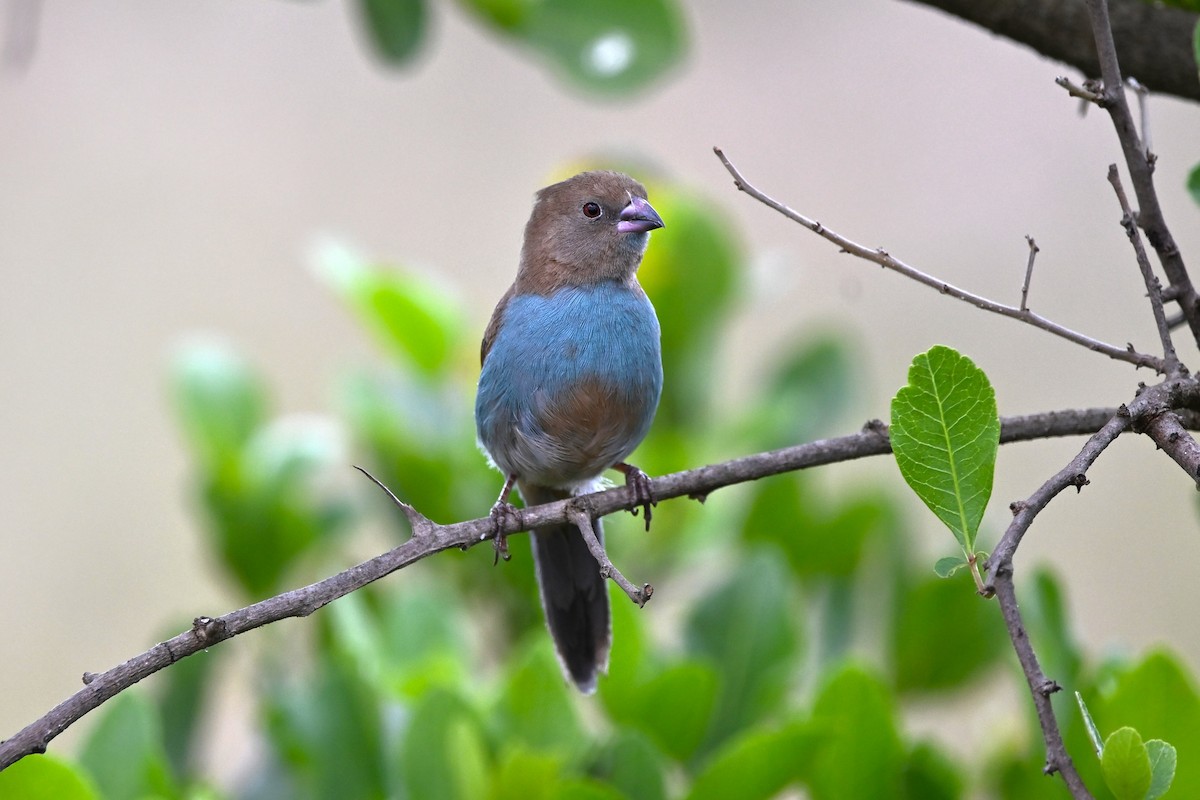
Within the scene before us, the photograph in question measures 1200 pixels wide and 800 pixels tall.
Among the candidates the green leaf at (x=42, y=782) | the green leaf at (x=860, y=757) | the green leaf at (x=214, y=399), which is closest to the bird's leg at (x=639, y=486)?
the green leaf at (x=860, y=757)

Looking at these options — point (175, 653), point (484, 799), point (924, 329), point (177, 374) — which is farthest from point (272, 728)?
point (924, 329)

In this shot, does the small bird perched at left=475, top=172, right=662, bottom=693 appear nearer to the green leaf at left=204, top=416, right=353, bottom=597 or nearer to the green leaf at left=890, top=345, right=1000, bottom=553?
the green leaf at left=890, top=345, right=1000, bottom=553

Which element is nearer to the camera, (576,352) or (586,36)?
(576,352)

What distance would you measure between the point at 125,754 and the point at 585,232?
54.2 inches

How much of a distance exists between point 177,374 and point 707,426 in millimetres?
1660

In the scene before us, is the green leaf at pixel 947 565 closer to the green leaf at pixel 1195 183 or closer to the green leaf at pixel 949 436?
the green leaf at pixel 949 436

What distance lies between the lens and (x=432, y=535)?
1.85 m

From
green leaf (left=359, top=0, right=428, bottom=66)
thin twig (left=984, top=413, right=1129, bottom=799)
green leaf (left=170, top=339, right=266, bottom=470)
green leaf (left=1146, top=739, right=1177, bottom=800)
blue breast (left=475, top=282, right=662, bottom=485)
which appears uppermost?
green leaf (left=359, top=0, right=428, bottom=66)

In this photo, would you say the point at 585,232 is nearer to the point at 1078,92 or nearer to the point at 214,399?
the point at 1078,92

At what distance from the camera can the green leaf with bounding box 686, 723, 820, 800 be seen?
2141 millimetres

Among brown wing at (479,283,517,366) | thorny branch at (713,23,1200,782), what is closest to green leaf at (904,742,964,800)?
thorny branch at (713,23,1200,782)

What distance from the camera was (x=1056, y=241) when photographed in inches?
245

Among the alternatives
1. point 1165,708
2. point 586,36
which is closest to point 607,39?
point 586,36

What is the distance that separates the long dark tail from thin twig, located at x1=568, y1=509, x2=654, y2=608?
0.77m
